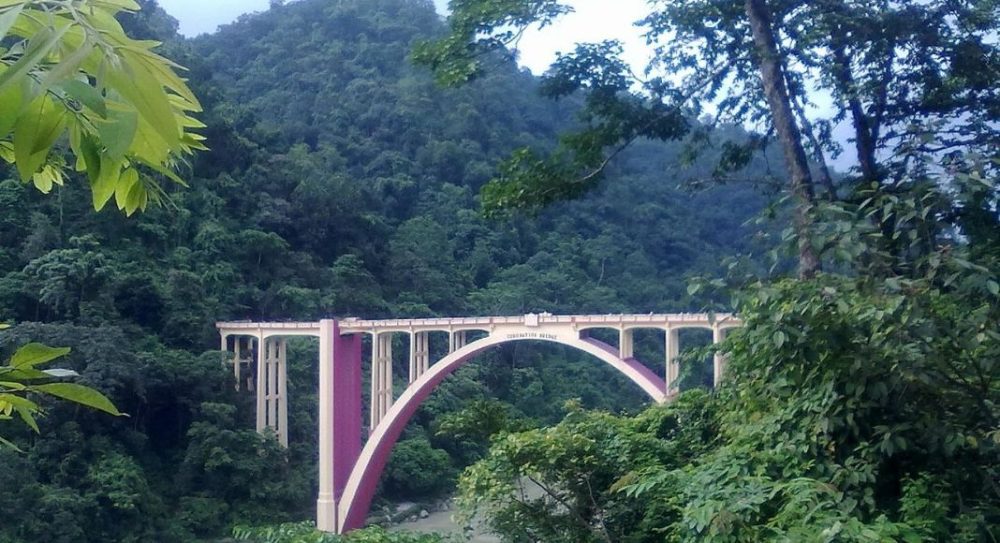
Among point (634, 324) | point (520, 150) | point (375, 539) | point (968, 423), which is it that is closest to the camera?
point (968, 423)

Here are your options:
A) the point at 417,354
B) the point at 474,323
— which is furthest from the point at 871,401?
the point at 417,354

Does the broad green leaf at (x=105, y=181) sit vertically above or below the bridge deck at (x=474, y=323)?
above

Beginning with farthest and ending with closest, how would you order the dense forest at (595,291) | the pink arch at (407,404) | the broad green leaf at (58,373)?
the pink arch at (407,404) → the dense forest at (595,291) → the broad green leaf at (58,373)

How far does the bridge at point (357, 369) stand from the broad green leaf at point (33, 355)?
868 cm

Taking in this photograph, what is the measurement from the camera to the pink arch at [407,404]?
9047 mm

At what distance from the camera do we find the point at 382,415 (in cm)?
1123

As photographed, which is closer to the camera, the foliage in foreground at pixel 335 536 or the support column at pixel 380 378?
the foliage in foreground at pixel 335 536

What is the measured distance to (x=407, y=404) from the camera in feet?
35.2

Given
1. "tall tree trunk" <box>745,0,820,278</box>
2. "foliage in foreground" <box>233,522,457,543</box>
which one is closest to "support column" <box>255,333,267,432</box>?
"foliage in foreground" <box>233,522,457,543</box>

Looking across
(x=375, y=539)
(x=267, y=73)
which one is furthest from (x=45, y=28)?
(x=267, y=73)

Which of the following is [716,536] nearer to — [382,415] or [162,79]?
[162,79]

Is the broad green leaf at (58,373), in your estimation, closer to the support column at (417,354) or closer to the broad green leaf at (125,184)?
the broad green leaf at (125,184)

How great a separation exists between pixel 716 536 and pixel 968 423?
2.28 feet

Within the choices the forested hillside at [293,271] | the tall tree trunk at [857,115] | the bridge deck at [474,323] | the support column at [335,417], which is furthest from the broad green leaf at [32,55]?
the support column at [335,417]
